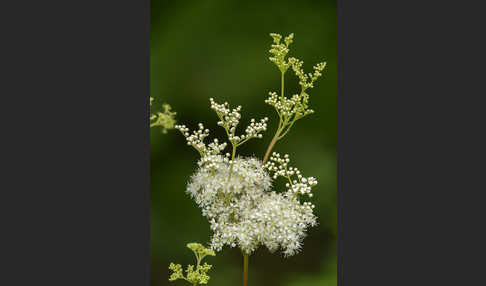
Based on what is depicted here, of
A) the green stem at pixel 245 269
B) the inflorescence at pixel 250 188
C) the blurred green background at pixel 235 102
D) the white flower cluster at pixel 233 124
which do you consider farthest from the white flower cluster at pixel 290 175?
the green stem at pixel 245 269

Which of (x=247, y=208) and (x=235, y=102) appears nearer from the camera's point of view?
(x=247, y=208)

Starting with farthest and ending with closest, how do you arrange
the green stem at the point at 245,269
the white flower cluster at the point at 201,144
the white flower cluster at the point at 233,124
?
the green stem at the point at 245,269 < the white flower cluster at the point at 201,144 < the white flower cluster at the point at 233,124

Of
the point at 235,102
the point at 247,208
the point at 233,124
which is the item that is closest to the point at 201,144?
the point at 233,124

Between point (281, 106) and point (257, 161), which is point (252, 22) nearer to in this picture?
point (281, 106)

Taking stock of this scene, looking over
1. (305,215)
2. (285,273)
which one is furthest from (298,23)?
(285,273)

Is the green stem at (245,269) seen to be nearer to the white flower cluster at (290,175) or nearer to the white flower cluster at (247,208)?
the white flower cluster at (247,208)

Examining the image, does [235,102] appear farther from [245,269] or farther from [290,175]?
[245,269]
